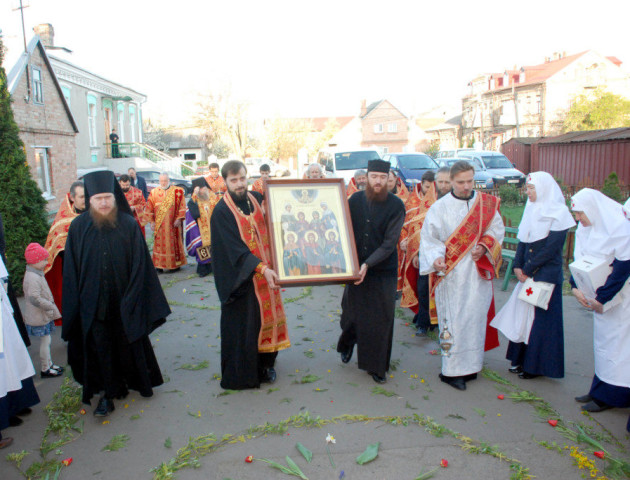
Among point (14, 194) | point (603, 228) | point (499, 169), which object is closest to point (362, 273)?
point (603, 228)

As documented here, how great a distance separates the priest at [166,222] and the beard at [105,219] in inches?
224

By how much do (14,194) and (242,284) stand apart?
191 inches

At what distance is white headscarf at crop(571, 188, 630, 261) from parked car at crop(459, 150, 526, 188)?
57.5ft

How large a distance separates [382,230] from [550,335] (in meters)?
1.81

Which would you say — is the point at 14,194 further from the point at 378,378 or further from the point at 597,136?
the point at 597,136

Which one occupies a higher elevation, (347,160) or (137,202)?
(347,160)

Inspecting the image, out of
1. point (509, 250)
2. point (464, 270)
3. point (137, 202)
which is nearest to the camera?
point (464, 270)

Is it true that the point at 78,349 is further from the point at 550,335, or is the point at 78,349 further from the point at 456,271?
the point at 550,335

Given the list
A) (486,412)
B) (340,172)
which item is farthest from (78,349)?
(340,172)

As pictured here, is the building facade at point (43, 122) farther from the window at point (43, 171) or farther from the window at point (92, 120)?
the window at point (92, 120)

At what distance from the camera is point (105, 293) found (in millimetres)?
4168

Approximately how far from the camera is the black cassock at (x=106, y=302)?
13.6 ft

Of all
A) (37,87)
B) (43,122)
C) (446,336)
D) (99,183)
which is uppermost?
(37,87)

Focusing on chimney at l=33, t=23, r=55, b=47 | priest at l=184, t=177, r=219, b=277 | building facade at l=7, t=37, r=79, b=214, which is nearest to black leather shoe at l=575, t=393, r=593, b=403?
priest at l=184, t=177, r=219, b=277
